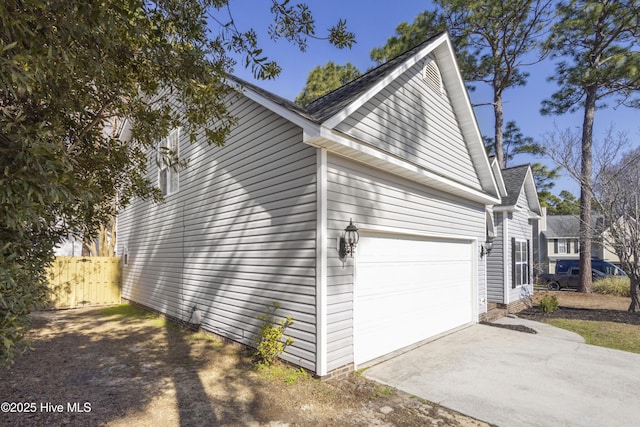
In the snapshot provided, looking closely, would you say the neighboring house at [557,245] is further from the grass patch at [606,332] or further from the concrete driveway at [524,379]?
the concrete driveway at [524,379]

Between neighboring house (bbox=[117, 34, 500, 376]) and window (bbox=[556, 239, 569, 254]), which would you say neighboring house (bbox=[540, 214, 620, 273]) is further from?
neighboring house (bbox=[117, 34, 500, 376])

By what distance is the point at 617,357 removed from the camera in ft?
20.7

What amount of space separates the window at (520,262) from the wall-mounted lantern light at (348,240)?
861 centimetres

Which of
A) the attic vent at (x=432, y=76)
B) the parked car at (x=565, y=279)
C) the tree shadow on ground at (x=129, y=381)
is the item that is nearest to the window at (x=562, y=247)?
the parked car at (x=565, y=279)

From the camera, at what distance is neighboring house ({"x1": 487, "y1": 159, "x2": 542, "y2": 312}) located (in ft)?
36.8

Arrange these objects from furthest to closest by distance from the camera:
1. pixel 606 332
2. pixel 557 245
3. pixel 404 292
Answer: pixel 557 245 → pixel 606 332 → pixel 404 292

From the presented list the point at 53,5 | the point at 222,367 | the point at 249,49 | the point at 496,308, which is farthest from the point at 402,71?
the point at 496,308

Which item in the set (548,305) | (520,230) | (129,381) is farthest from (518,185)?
(129,381)

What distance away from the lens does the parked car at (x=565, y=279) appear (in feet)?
64.2

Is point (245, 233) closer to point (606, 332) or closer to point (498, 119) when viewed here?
point (606, 332)

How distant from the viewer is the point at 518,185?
12336mm

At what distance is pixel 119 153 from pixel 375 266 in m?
4.19

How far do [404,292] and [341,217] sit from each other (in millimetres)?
2327

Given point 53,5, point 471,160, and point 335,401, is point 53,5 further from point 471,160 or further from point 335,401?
point 471,160
